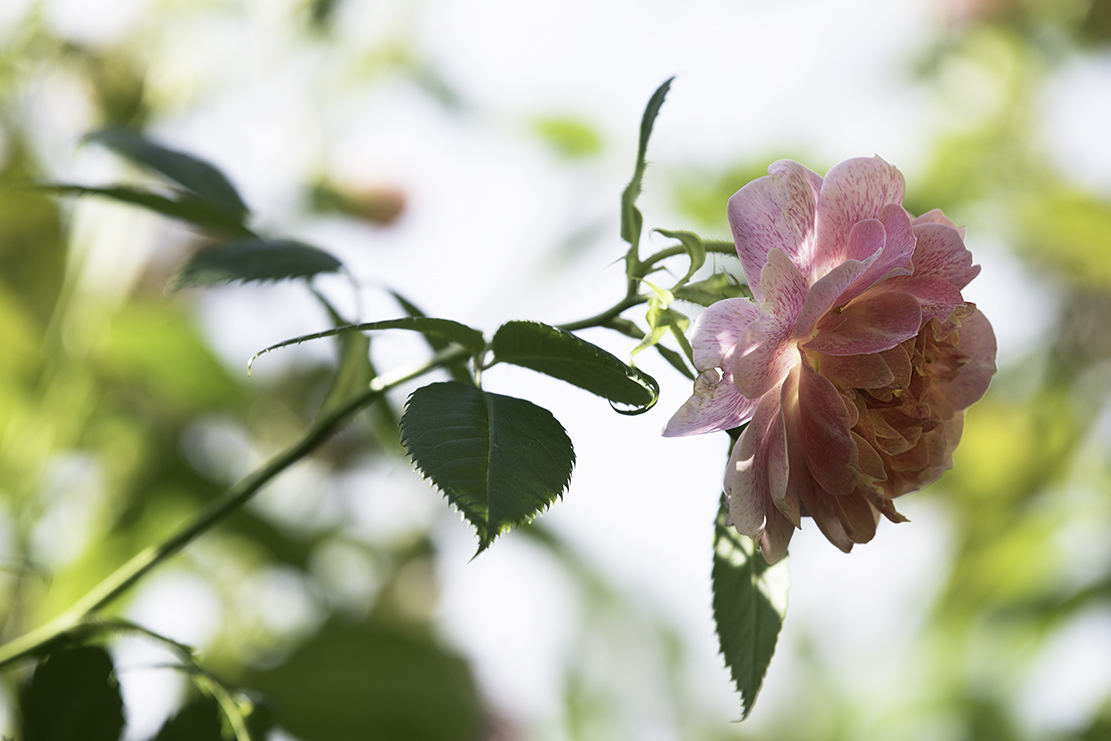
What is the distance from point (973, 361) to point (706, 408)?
4.5 inches

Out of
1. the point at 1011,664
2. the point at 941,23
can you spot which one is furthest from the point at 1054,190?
the point at 1011,664

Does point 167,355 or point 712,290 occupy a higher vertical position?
point 167,355

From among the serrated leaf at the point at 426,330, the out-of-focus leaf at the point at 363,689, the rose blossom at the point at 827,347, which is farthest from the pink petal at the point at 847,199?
the out-of-focus leaf at the point at 363,689

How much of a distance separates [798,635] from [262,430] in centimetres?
83

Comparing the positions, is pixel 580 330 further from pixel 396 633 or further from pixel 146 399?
pixel 146 399

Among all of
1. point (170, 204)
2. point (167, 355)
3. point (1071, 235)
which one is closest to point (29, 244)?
point (167, 355)

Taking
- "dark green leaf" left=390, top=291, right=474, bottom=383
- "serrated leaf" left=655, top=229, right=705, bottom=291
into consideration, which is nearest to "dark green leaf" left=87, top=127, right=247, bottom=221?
"dark green leaf" left=390, top=291, right=474, bottom=383

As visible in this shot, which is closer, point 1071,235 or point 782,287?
point 782,287

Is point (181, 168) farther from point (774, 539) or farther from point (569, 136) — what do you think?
point (569, 136)

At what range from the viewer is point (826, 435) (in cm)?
26

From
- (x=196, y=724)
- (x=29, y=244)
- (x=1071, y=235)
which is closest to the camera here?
(x=196, y=724)

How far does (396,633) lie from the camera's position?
812 mm

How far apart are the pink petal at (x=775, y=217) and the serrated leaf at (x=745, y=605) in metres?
0.07

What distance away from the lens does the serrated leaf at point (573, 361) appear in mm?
247
